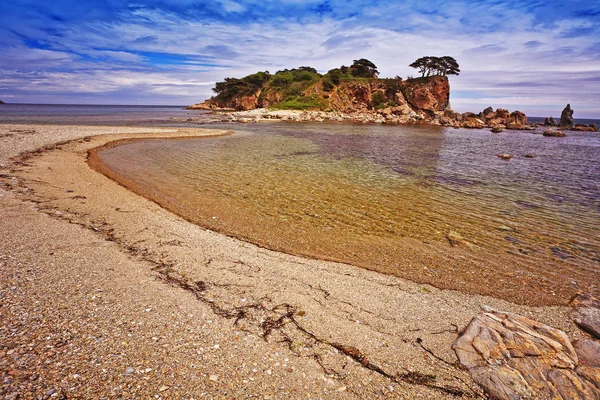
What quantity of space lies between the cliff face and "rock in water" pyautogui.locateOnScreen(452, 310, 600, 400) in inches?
3848

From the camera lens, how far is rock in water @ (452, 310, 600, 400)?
3812mm

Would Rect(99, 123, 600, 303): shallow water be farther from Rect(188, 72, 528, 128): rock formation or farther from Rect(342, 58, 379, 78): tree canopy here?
Rect(342, 58, 379, 78): tree canopy

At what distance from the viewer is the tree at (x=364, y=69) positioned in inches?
4505

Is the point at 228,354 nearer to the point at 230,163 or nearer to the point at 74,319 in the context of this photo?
the point at 74,319

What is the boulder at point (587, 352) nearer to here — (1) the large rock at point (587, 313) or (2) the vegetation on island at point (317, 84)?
(1) the large rock at point (587, 313)

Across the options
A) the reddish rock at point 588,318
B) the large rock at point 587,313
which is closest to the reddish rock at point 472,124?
the large rock at point 587,313

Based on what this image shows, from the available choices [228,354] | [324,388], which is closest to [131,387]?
[228,354]

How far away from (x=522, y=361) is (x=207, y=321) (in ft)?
16.7

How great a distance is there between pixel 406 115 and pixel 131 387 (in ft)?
326

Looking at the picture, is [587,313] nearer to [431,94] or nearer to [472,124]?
[472,124]

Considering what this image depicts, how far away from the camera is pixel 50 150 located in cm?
2139

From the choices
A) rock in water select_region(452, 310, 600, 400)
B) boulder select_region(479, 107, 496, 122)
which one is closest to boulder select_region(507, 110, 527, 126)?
boulder select_region(479, 107, 496, 122)

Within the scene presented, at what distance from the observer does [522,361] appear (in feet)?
13.8

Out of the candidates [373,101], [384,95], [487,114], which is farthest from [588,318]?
[487,114]
